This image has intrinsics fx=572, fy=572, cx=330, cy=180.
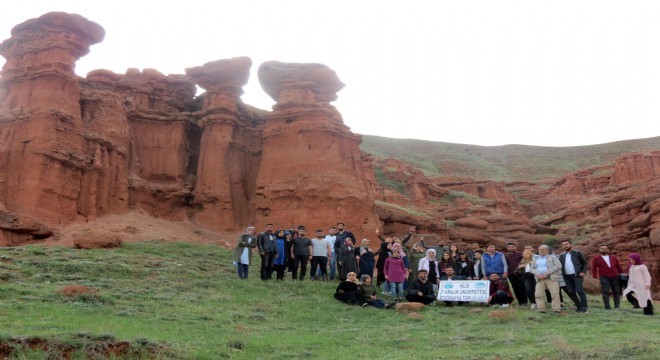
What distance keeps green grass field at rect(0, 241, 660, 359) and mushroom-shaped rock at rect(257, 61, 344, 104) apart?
651 inches

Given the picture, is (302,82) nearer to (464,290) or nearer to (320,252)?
(320,252)

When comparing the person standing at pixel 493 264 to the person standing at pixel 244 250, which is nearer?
the person standing at pixel 493 264

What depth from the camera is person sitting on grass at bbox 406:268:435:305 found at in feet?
50.9

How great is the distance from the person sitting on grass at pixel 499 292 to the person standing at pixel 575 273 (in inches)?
59.0

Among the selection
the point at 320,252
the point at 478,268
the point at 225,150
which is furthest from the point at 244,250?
the point at 225,150

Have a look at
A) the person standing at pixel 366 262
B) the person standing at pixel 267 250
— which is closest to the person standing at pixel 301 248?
the person standing at pixel 267 250

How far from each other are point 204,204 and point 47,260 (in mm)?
14362

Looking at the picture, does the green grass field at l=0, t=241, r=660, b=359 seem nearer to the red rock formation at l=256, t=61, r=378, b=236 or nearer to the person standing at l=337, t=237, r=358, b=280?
the person standing at l=337, t=237, r=358, b=280

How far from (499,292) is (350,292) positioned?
391 centimetres

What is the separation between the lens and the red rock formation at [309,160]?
30.5 metres

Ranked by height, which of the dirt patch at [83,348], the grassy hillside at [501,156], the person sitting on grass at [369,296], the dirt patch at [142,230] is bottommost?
the dirt patch at [83,348]

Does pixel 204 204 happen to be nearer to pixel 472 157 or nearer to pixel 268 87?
pixel 268 87

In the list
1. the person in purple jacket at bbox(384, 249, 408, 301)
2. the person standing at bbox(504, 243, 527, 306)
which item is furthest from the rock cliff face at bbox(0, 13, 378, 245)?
the person standing at bbox(504, 243, 527, 306)

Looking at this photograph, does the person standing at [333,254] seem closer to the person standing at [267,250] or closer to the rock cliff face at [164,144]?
the person standing at [267,250]
